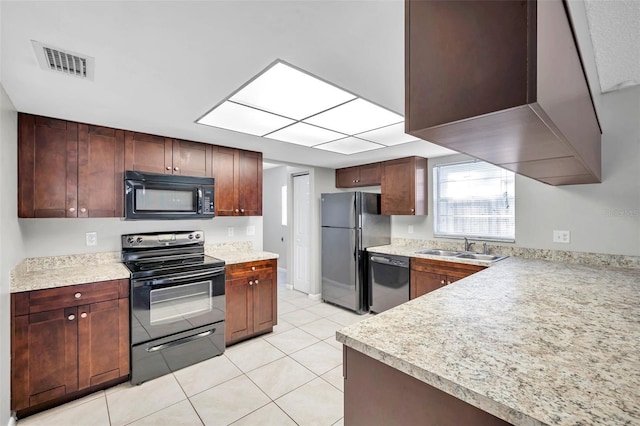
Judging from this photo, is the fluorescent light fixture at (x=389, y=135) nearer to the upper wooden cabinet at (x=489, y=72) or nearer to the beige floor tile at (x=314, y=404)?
the upper wooden cabinet at (x=489, y=72)

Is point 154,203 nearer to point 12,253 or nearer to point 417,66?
point 12,253

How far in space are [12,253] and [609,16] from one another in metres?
3.90

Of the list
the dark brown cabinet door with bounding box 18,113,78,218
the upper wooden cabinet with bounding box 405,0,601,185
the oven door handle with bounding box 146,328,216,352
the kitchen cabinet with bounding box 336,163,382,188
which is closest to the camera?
the upper wooden cabinet with bounding box 405,0,601,185

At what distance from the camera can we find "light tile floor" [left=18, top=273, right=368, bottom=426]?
78.7 inches

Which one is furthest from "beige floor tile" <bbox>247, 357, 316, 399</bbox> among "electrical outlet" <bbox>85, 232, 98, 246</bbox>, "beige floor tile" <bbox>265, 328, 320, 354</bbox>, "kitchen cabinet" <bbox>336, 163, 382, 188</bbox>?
"kitchen cabinet" <bbox>336, 163, 382, 188</bbox>

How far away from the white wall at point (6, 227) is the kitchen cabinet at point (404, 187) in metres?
3.80

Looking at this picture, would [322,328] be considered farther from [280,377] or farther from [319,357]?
[280,377]

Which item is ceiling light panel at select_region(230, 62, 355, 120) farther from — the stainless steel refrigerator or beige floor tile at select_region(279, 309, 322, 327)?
beige floor tile at select_region(279, 309, 322, 327)

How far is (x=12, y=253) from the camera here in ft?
6.79

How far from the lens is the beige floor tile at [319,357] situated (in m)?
2.65

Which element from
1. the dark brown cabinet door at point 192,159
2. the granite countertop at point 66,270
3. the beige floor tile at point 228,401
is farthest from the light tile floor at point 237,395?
the dark brown cabinet door at point 192,159

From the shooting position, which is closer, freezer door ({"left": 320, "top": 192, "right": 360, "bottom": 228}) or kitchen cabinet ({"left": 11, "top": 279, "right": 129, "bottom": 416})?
kitchen cabinet ({"left": 11, "top": 279, "right": 129, "bottom": 416})

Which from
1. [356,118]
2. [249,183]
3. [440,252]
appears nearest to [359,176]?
[440,252]

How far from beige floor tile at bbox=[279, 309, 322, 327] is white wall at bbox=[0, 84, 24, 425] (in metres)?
2.52
